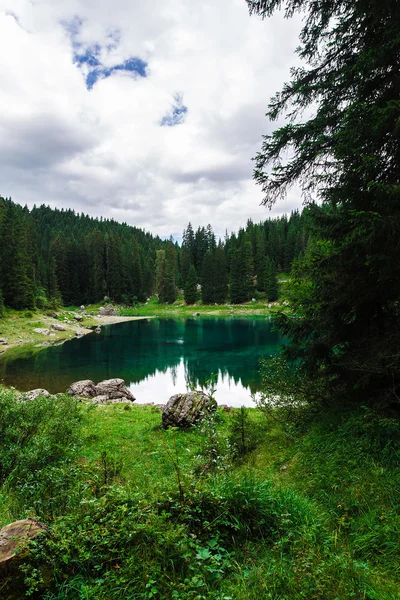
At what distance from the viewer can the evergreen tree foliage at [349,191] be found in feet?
17.5

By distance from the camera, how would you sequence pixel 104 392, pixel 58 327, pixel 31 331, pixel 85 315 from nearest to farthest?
Result: pixel 104 392, pixel 31 331, pixel 58 327, pixel 85 315

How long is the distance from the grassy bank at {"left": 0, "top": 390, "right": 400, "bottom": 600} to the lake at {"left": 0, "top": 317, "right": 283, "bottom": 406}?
1200cm

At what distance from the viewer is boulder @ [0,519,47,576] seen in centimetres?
280

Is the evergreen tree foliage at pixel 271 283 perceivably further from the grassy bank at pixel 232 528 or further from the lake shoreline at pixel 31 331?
the grassy bank at pixel 232 528

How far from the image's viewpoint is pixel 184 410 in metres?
12.4

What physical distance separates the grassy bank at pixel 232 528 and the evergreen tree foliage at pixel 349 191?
147 cm

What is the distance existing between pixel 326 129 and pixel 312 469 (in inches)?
295

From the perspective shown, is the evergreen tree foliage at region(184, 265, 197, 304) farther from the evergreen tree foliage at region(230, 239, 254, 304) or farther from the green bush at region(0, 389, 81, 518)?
the green bush at region(0, 389, 81, 518)

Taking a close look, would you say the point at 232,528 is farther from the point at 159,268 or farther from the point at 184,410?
the point at 159,268

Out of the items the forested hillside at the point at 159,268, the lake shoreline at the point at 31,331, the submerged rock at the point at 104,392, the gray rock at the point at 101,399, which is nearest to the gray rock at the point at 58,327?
the lake shoreline at the point at 31,331

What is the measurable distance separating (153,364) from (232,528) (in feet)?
89.9

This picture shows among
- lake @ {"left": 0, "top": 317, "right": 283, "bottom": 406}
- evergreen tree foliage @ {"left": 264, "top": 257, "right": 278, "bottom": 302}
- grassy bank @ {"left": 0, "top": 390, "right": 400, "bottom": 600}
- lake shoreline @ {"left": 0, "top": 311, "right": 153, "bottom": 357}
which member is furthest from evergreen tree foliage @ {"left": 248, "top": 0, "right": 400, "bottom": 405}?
evergreen tree foliage @ {"left": 264, "top": 257, "right": 278, "bottom": 302}

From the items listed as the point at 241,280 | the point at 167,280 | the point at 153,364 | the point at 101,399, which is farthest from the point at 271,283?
the point at 101,399

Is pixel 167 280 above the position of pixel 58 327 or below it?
above
